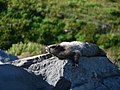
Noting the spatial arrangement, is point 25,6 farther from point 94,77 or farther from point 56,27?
point 94,77

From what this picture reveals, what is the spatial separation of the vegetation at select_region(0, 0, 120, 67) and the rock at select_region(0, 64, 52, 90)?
11.0m

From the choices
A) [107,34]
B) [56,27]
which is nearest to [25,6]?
[56,27]

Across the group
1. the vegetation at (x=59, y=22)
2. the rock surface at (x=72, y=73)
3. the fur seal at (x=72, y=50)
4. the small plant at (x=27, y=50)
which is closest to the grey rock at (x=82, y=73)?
the rock surface at (x=72, y=73)

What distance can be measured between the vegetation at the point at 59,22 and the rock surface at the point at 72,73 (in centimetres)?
974

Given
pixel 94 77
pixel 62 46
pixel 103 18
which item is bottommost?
pixel 103 18

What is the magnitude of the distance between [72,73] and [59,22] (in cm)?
1615

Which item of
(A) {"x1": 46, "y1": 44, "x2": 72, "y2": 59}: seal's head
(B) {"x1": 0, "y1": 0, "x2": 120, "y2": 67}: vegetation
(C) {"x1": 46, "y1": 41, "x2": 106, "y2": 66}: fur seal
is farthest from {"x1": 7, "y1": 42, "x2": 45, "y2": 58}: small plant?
(A) {"x1": 46, "y1": 44, "x2": 72, "y2": 59}: seal's head

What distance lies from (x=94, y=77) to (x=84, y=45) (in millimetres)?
1095

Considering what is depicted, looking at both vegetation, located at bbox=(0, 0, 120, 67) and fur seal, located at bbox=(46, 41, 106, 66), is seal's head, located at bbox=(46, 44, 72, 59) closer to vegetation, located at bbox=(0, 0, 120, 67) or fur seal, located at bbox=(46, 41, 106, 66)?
fur seal, located at bbox=(46, 41, 106, 66)

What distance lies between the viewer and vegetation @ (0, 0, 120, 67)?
26.3 meters

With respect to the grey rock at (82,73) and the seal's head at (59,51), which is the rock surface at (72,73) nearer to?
the grey rock at (82,73)

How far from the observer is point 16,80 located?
12.0m

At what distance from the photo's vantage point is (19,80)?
39.4ft

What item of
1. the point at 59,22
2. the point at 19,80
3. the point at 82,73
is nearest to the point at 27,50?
the point at 59,22
